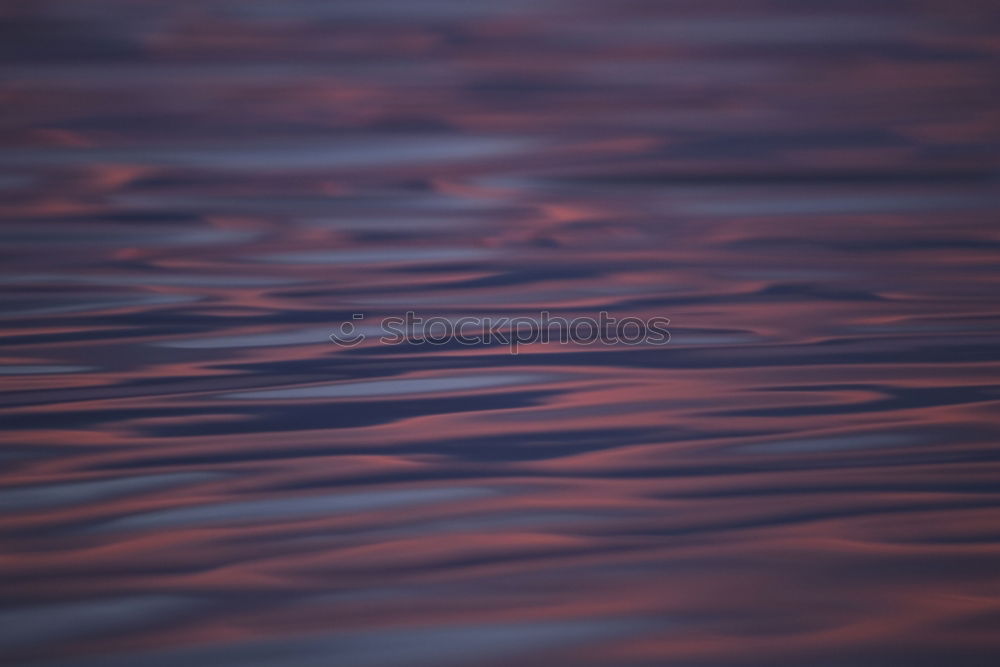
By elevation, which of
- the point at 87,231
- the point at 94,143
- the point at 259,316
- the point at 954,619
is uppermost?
the point at 94,143

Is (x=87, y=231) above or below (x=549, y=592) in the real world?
above

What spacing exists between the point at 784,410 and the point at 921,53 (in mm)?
522

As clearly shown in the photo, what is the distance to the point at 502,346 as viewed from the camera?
965 millimetres

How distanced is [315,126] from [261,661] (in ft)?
2.15

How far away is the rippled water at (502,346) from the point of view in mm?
668

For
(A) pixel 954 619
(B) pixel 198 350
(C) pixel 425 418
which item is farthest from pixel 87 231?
(A) pixel 954 619

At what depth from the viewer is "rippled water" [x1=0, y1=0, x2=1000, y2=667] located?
2.19 ft

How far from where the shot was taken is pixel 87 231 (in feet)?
3.44

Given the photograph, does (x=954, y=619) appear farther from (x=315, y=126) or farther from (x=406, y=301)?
(x=315, y=126)

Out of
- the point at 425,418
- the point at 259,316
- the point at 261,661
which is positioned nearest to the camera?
the point at 261,661

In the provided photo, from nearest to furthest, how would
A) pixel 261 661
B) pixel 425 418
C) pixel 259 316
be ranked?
pixel 261 661
pixel 425 418
pixel 259 316

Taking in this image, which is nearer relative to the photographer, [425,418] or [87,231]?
[425,418]

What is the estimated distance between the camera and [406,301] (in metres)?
1.01

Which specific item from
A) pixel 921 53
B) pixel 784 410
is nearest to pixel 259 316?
pixel 784 410
